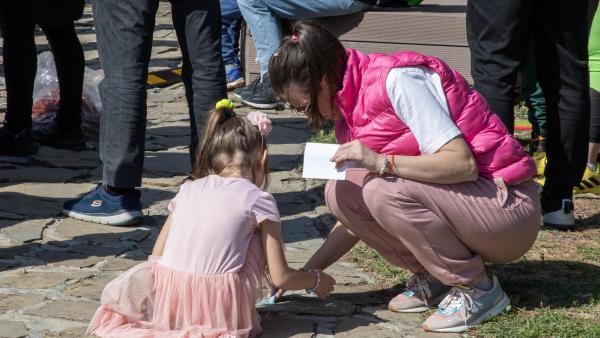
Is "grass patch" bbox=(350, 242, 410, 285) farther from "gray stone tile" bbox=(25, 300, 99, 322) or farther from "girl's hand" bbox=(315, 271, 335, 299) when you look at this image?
"gray stone tile" bbox=(25, 300, 99, 322)

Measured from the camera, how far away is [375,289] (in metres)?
3.80

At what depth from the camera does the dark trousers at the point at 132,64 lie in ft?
14.0

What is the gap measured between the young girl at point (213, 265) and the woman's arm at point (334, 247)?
14.5 inches

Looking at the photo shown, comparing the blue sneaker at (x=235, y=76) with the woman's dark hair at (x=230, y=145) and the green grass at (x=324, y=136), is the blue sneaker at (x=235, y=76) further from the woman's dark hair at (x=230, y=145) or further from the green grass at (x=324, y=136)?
the woman's dark hair at (x=230, y=145)

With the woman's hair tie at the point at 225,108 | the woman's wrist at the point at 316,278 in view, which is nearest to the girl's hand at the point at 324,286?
the woman's wrist at the point at 316,278

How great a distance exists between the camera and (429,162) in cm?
319

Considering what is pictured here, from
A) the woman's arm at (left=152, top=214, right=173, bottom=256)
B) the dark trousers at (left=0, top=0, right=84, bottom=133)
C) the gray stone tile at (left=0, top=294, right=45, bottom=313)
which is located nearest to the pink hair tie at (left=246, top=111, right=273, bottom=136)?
the woman's arm at (left=152, top=214, right=173, bottom=256)

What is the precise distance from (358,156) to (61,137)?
9.58 ft

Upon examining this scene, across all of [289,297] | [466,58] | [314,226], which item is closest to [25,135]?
[314,226]

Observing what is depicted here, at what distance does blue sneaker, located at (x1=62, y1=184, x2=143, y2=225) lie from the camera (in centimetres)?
441

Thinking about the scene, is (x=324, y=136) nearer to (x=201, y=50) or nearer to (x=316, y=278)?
(x=201, y=50)

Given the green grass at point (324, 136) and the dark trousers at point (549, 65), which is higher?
the dark trousers at point (549, 65)

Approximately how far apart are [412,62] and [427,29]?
355cm

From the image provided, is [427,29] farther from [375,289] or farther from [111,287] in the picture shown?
[111,287]
